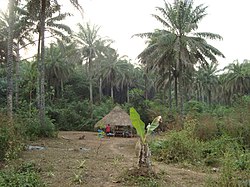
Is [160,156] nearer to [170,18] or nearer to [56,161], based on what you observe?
[56,161]

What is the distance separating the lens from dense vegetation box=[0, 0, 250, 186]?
1061 centimetres

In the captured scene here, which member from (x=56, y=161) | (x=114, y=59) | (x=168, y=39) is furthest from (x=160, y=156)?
(x=114, y=59)

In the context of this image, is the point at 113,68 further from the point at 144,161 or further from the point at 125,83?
the point at 144,161

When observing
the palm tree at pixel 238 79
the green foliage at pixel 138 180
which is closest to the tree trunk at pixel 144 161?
the green foliage at pixel 138 180

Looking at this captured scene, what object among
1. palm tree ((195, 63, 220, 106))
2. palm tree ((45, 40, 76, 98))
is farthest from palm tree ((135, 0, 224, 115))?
palm tree ((195, 63, 220, 106))

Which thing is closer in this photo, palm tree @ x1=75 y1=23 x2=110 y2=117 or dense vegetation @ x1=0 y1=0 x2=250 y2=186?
dense vegetation @ x1=0 y1=0 x2=250 y2=186

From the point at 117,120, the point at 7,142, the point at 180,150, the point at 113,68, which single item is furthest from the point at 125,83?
the point at 7,142

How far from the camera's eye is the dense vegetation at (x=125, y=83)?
1061 centimetres

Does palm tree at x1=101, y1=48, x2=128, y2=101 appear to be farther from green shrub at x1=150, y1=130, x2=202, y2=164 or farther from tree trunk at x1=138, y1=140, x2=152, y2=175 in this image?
tree trunk at x1=138, y1=140, x2=152, y2=175

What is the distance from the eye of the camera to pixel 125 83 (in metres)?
47.4

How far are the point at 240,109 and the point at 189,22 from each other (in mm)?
10618

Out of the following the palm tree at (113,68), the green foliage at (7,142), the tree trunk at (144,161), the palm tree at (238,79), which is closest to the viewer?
the tree trunk at (144,161)

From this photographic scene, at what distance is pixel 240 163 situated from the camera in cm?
860

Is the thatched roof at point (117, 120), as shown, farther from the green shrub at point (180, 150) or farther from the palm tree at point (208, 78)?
the palm tree at point (208, 78)
